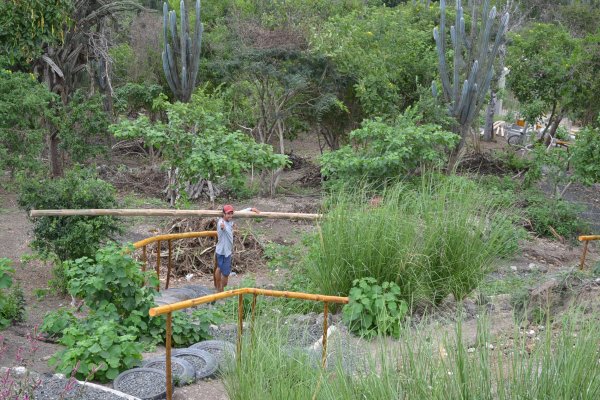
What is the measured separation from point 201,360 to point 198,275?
5151mm

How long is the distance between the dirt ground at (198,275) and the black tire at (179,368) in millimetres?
99

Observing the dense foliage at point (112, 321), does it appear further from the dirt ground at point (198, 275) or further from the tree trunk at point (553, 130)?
the tree trunk at point (553, 130)

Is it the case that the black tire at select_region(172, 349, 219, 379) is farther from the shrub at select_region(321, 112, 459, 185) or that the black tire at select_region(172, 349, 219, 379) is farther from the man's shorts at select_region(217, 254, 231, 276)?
the shrub at select_region(321, 112, 459, 185)

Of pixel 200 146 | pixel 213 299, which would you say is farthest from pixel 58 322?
pixel 200 146

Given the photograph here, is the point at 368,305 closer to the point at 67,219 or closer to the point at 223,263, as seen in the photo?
the point at 223,263

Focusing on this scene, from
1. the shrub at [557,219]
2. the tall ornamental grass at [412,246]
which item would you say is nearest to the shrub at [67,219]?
the tall ornamental grass at [412,246]

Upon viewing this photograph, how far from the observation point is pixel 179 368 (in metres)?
6.12

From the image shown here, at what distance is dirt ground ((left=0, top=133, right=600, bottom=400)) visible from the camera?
7.17 meters

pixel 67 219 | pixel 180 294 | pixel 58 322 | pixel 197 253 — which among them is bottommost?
pixel 197 253

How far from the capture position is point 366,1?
92.0ft

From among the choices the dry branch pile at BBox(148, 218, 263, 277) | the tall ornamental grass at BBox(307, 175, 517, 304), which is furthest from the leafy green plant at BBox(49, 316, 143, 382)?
the dry branch pile at BBox(148, 218, 263, 277)

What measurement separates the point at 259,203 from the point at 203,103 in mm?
2332

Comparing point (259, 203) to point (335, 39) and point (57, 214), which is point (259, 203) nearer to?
point (335, 39)

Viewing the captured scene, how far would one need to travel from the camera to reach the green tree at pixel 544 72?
18875mm
